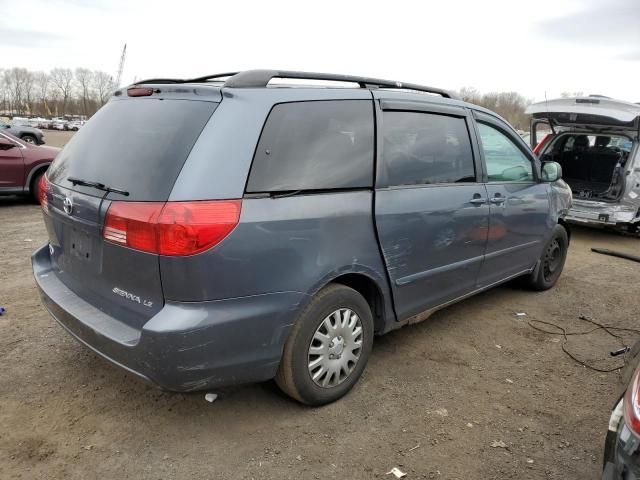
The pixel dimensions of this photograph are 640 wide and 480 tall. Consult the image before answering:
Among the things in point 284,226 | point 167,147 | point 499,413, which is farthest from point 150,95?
point 499,413

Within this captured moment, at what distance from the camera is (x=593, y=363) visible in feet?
12.0

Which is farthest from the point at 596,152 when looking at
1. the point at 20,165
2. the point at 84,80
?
the point at 84,80

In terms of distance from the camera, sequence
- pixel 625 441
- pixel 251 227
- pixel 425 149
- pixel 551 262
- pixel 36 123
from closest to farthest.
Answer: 1. pixel 625 441
2. pixel 251 227
3. pixel 425 149
4. pixel 551 262
5. pixel 36 123

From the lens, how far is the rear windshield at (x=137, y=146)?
2.33m

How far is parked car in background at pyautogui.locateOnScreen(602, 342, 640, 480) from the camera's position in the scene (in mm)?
1597

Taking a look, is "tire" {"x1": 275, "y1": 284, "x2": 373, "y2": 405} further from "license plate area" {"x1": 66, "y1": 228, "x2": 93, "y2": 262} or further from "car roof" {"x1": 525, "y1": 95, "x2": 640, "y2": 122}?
"car roof" {"x1": 525, "y1": 95, "x2": 640, "y2": 122}

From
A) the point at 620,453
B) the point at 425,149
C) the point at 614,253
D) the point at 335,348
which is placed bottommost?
the point at 614,253

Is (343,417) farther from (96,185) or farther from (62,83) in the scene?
(62,83)

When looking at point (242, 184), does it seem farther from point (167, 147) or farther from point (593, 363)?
point (593, 363)

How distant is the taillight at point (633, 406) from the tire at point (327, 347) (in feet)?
4.70

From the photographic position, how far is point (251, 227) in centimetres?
233

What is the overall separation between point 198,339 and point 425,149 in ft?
6.52

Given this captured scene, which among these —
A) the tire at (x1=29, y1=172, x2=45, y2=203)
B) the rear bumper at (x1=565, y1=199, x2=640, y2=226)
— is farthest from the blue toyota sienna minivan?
the tire at (x1=29, y1=172, x2=45, y2=203)

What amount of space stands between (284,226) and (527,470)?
1.71 m
